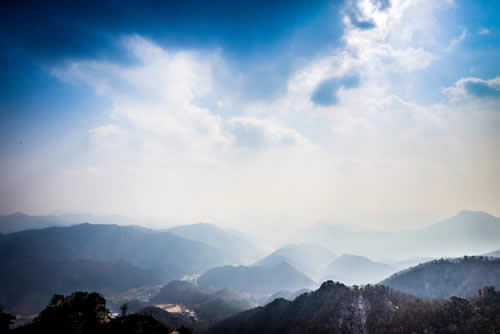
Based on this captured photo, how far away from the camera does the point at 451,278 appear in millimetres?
142375


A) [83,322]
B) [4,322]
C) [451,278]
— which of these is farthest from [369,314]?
[4,322]

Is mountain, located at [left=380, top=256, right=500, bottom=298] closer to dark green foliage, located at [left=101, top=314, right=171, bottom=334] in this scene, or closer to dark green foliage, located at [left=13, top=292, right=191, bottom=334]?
dark green foliage, located at [left=101, top=314, right=171, bottom=334]

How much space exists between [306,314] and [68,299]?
3855 inches

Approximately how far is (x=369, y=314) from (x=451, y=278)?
98108 mm

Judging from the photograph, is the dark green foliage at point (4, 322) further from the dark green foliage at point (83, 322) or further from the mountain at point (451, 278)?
the mountain at point (451, 278)

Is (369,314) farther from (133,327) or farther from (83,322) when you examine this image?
(83,322)

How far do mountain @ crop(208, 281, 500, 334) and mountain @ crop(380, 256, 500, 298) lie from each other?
200 ft

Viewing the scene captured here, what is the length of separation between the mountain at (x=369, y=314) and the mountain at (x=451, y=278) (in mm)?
60993

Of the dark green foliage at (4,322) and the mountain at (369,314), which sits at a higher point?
the dark green foliage at (4,322)

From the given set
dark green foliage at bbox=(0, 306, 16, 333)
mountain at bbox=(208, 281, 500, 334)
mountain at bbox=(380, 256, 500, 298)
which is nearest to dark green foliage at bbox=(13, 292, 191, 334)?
dark green foliage at bbox=(0, 306, 16, 333)

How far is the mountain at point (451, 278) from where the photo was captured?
12756 centimetres

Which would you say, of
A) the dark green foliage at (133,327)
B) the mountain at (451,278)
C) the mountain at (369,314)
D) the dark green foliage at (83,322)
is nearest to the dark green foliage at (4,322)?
the dark green foliage at (83,322)

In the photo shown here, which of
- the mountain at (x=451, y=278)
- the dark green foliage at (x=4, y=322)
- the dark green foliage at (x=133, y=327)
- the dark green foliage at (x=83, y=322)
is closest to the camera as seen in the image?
the dark green foliage at (x=4, y=322)

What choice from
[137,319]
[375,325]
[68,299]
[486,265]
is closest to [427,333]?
[375,325]
